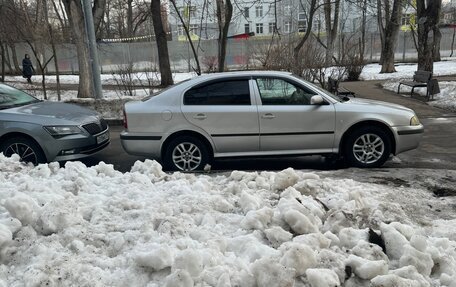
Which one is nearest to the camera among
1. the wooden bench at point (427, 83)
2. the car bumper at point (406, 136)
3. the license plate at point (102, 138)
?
the car bumper at point (406, 136)

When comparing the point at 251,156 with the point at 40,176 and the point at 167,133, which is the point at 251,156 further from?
the point at 40,176

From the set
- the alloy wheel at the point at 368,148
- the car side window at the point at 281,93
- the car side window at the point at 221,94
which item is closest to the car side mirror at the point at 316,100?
the car side window at the point at 281,93

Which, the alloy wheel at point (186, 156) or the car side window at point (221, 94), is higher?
the car side window at point (221, 94)

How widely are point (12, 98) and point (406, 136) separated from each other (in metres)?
6.85

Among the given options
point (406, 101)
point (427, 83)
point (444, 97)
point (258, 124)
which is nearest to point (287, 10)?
point (427, 83)

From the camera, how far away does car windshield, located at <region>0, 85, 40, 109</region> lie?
7.51 meters

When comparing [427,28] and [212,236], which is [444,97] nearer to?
[427,28]

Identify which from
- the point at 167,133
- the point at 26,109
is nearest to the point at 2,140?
the point at 26,109

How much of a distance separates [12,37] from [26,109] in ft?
47.2

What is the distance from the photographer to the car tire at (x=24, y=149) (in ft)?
22.6

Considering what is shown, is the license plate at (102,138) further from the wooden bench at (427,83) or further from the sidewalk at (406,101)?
the wooden bench at (427,83)

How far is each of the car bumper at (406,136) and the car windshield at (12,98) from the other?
21.2 feet

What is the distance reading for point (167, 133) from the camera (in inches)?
261

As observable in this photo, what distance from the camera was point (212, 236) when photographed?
3.23m
